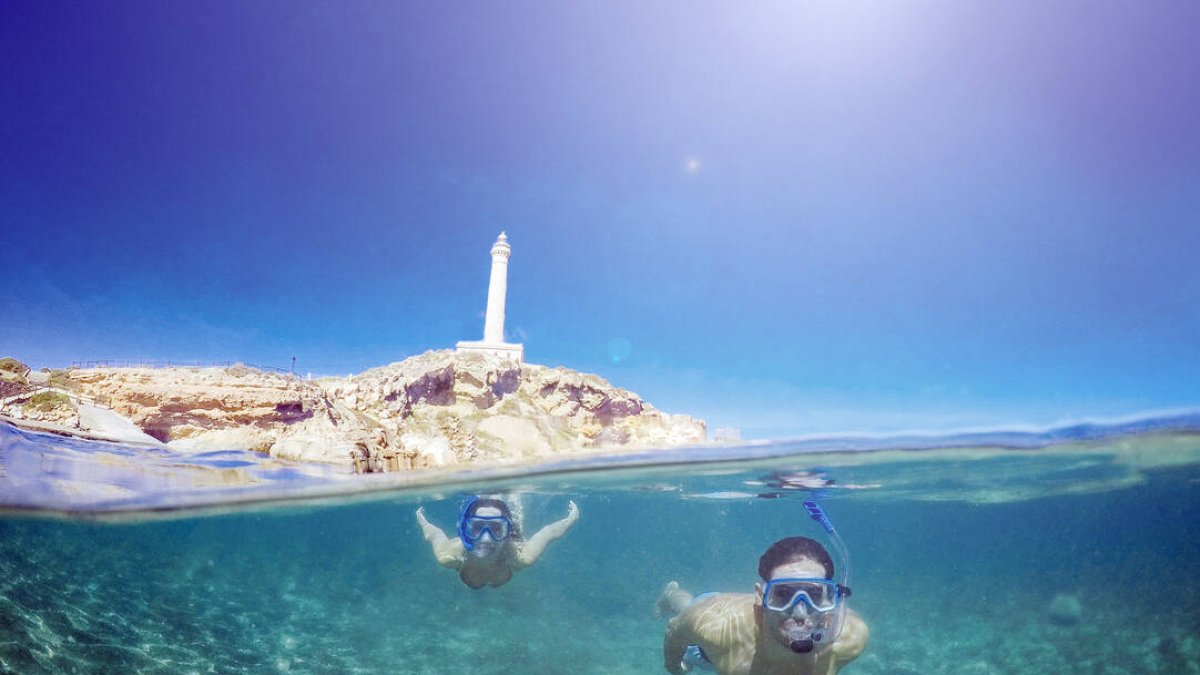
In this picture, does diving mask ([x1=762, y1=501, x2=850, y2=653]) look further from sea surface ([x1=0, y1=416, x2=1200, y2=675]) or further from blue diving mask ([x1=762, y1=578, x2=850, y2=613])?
sea surface ([x1=0, y1=416, x2=1200, y2=675])

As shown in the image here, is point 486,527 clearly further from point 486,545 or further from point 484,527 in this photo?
point 486,545

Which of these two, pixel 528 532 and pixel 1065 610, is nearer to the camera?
pixel 1065 610

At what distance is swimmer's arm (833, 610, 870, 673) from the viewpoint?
20.4ft

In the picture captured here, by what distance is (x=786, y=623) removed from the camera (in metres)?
5.61

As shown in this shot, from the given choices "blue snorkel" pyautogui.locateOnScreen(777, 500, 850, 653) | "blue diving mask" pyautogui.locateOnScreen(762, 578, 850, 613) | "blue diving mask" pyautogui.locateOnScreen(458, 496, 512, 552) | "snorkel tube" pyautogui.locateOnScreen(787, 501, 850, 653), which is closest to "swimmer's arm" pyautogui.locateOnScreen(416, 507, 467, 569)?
"blue diving mask" pyautogui.locateOnScreen(458, 496, 512, 552)

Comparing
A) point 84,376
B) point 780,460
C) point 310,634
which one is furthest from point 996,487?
point 84,376

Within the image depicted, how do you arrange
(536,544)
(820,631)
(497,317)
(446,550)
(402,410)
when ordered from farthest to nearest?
(497,317)
(402,410)
(536,544)
(446,550)
(820,631)

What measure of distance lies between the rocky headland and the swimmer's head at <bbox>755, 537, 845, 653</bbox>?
8083mm

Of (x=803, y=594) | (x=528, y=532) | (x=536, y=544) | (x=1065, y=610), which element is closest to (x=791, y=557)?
(x=803, y=594)

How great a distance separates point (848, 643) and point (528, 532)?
1502 cm

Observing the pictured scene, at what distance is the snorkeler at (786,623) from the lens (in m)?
5.71

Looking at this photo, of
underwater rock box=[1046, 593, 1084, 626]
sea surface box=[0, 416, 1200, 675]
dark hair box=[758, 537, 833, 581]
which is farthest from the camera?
underwater rock box=[1046, 593, 1084, 626]

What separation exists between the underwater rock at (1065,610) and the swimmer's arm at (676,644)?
14953mm

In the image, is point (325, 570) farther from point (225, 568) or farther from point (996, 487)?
point (996, 487)
